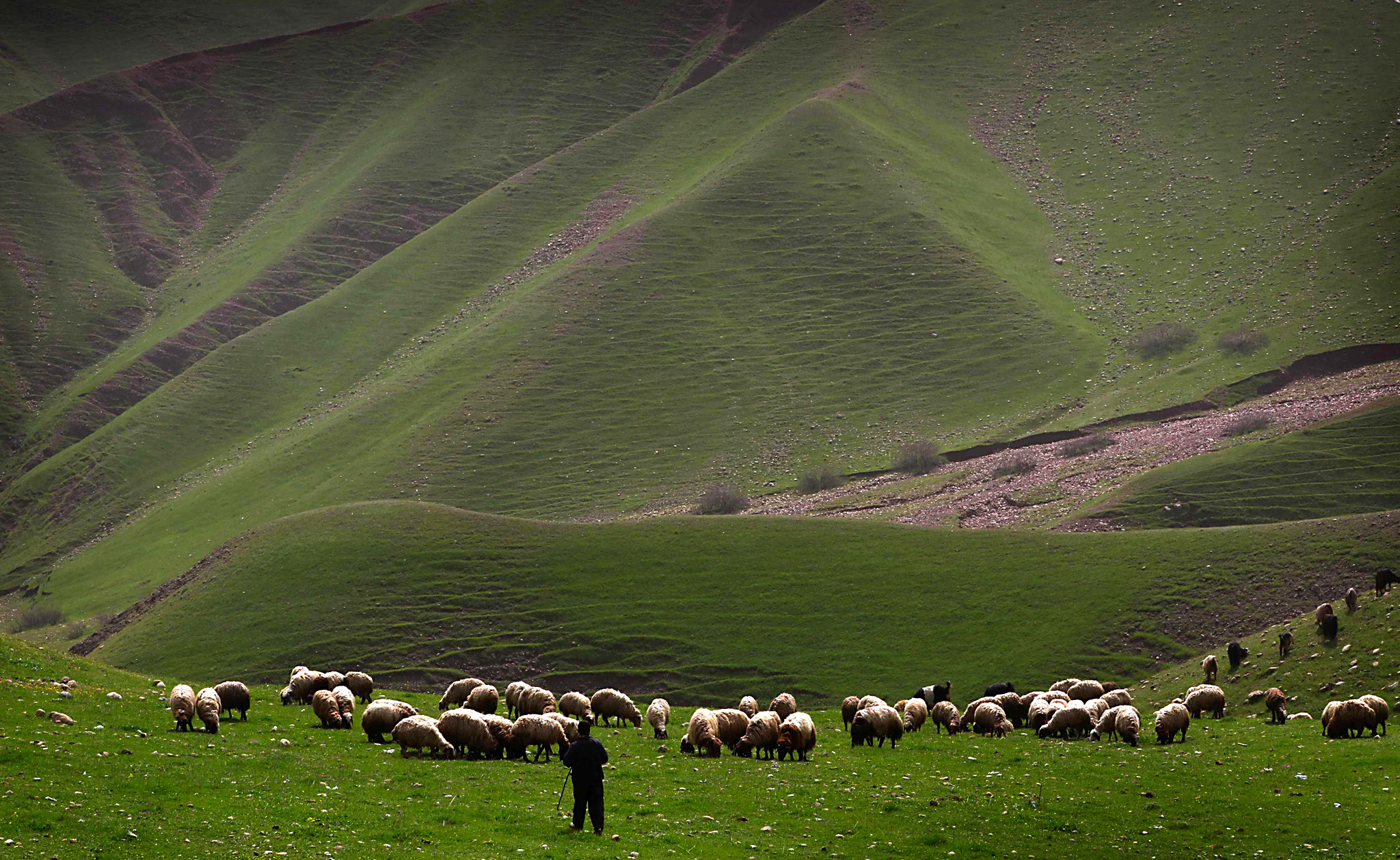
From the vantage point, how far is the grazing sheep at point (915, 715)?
119 ft

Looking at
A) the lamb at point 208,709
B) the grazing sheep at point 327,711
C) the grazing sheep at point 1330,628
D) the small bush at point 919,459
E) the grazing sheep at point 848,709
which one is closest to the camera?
the lamb at point 208,709

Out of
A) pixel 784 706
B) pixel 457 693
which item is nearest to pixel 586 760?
pixel 784 706

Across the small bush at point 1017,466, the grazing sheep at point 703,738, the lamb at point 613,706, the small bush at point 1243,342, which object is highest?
the small bush at point 1243,342

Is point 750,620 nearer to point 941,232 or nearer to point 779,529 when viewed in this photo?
point 779,529

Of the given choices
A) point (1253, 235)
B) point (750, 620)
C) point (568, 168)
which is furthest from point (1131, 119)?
point (750, 620)

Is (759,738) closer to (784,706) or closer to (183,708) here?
(784,706)

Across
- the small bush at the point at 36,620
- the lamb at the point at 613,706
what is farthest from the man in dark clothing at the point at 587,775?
the small bush at the point at 36,620

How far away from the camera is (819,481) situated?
11144 cm

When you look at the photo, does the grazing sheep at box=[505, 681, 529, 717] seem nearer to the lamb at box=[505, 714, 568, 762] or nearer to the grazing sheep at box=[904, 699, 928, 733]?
the lamb at box=[505, 714, 568, 762]

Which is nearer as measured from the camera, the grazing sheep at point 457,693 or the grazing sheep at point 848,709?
the grazing sheep at point 848,709

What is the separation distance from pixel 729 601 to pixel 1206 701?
32160 mm

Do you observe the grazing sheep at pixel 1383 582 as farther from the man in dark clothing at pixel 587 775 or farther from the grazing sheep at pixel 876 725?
the man in dark clothing at pixel 587 775

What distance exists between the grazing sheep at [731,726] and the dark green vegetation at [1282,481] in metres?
56.4

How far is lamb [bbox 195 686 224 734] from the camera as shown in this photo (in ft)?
91.6
